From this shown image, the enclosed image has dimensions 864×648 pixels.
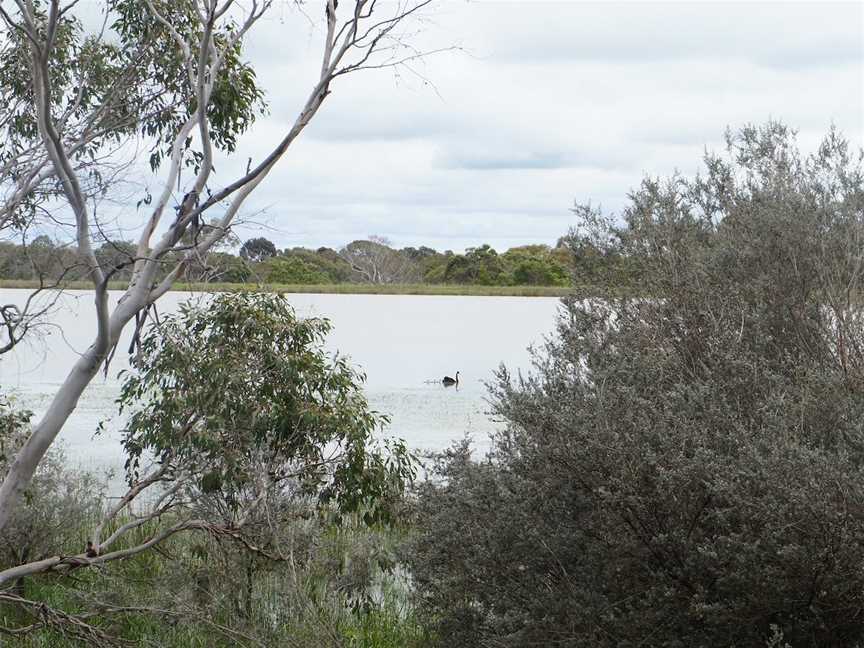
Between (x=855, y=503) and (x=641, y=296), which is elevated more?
(x=641, y=296)

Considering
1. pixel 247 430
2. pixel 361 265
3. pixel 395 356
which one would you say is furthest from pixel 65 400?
pixel 361 265

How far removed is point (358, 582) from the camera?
7.08 m

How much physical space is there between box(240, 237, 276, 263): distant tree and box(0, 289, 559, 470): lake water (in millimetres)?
1042

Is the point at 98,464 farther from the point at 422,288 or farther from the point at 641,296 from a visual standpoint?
the point at 422,288

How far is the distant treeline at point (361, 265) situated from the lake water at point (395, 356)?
0.36 meters

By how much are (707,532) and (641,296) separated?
2328 mm

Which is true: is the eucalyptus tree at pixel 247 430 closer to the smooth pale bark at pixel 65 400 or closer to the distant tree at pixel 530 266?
the smooth pale bark at pixel 65 400

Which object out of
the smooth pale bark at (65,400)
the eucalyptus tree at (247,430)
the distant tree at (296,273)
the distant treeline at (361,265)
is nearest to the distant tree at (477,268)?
the distant treeline at (361,265)

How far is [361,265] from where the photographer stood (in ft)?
127

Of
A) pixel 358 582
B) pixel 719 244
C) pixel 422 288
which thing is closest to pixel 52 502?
pixel 358 582

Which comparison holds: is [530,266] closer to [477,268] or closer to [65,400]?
[477,268]

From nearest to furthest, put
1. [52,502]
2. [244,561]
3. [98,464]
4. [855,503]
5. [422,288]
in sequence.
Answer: [855,503], [244,561], [52,502], [98,464], [422,288]

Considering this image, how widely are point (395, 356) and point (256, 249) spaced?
24.3m

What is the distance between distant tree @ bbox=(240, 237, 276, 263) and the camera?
5680 millimetres
